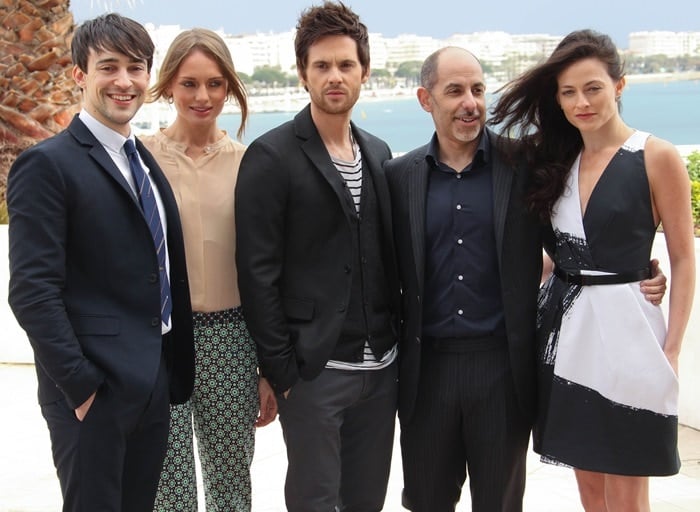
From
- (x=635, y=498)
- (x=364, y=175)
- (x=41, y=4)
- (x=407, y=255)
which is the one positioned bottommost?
(x=635, y=498)

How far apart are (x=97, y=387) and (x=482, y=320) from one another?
1.34 meters

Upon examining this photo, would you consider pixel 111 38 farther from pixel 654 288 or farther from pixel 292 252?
pixel 654 288

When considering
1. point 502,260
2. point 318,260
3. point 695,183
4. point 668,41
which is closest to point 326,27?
point 318,260

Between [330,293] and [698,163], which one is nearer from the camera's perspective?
[330,293]

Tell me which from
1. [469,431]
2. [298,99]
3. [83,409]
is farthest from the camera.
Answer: [298,99]

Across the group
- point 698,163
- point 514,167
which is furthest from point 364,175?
point 698,163

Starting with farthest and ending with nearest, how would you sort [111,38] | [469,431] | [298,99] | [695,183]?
[298,99] → [695,183] → [469,431] → [111,38]

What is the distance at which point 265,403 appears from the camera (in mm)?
3311

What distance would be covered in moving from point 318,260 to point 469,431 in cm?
82

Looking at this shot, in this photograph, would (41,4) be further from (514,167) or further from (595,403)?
(595,403)

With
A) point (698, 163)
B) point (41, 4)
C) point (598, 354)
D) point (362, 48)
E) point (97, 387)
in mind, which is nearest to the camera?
point (97, 387)

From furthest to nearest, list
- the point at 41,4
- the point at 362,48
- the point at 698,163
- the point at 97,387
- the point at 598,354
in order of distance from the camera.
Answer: the point at 41,4 < the point at 698,163 < the point at 362,48 < the point at 598,354 < the point at 97,387

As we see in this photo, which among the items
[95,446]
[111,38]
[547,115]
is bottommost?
[95,446]

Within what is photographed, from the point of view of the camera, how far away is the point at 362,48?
3223mm
